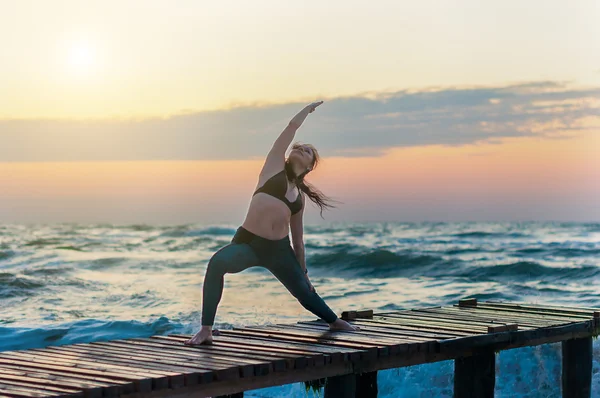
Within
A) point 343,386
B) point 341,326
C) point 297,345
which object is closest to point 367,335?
point 341,326

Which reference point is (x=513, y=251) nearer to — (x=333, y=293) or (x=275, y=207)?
(x=333, y=293)

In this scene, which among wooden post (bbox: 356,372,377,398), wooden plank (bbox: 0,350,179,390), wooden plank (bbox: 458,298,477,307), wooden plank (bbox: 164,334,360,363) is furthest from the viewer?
wooden plank (bbox: 458,298,477,307)

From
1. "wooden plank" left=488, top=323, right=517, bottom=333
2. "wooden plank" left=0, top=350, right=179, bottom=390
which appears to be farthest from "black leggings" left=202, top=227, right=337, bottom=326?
"wooden plank" left=488, top=323, right=517, bottom=333

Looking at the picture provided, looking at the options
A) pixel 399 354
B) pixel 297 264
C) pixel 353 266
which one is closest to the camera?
pixel 399 354

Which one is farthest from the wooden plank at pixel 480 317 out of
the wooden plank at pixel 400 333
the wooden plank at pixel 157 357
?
the wooden plank at pixel 157 357

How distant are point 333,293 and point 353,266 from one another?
765 centimetres

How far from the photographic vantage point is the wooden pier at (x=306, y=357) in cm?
600

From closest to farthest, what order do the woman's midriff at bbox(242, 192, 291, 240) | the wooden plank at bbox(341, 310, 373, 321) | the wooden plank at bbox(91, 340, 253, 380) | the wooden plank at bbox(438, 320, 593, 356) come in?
1. the wooden plank at bbox(91, 340, 253, 380)
2. the woman's midriff at bbox(242, 192, 291, 240)
3. the wooden plank at bbox(438, 320, 593, 356)
4. the wooden plank at bbox(341, 310, 373, 321)

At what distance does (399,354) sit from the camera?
754 centimetres

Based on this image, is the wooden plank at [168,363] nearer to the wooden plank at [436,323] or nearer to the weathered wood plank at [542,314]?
the wooden plank at [436,323]

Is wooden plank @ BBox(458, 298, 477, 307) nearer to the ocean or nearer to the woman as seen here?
the ocean

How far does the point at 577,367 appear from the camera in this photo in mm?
9867

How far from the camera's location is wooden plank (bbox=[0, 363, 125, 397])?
5.65 meters

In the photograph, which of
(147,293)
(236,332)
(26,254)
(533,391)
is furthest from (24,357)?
(26,254)
